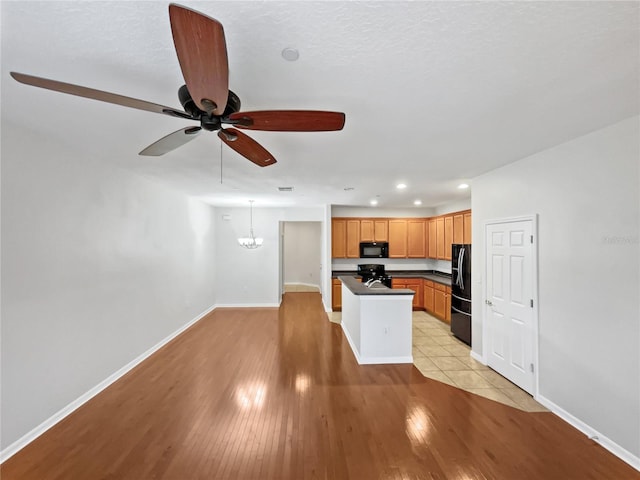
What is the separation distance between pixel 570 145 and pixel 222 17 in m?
3.08

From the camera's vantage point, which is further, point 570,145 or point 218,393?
point 218,393

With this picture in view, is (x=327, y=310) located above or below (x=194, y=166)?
below

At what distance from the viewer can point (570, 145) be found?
2.51 meters

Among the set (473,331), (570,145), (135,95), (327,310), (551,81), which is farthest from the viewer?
(327,310)

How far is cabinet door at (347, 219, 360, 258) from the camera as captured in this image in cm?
678

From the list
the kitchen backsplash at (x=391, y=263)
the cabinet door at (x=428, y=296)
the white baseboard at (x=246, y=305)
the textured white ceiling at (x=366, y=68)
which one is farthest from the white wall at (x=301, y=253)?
the textured white ceiling at (x=366, y=68)

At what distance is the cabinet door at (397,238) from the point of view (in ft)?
22.4

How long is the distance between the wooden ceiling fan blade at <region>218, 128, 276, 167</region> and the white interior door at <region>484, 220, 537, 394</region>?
9.64 feet

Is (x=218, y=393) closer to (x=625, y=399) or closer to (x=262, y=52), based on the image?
(x=262, y=52)

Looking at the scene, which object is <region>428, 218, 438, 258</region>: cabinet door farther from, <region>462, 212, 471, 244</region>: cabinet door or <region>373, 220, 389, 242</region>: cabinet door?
<region>462, 212, 471, 244</region>: cabinet door

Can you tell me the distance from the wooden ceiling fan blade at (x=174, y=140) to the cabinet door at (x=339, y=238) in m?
5.12

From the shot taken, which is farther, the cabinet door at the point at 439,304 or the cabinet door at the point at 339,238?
the cabinet door at the point at 339,238

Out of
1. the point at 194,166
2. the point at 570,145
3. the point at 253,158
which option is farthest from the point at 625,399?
the point at 194,166

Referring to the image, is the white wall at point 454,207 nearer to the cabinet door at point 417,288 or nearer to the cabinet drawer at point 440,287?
the cabinet drawer at point 440,287
